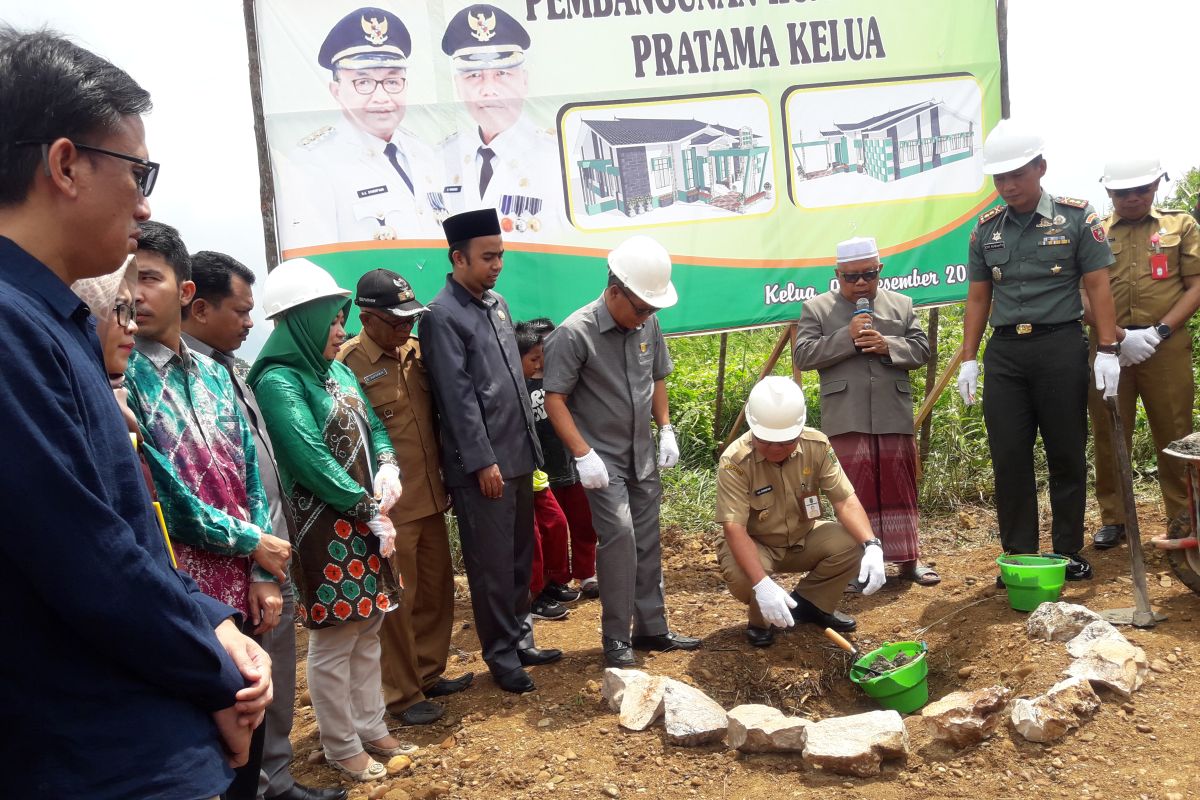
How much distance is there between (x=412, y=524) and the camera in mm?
3805

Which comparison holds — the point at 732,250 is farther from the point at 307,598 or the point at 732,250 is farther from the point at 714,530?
→ the point at 307,598

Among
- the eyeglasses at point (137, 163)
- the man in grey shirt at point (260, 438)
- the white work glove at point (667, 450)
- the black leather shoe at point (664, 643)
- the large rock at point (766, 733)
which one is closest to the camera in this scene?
the eyeglasses at point (137, 163)

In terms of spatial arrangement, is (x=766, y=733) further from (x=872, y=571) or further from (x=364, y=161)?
(x=364, y=161)

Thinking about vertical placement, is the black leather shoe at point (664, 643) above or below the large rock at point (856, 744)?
below

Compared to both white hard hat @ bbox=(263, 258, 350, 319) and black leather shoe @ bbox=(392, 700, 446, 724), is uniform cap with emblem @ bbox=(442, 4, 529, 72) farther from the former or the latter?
black leather shoe @ bbox=(392, 700, 446, 724)

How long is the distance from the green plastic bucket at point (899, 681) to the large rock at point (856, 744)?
0.40 m

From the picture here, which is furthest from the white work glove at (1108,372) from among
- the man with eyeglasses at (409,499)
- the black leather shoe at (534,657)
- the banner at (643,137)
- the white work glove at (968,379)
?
the man with eyeglasses at (409,499)

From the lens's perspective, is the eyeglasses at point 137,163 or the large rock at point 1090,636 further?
the large rock at point 1090,636

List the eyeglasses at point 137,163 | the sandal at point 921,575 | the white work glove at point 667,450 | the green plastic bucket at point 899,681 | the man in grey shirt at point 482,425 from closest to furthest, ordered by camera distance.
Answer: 1. the eyeglasses at point 137,163
2. the green plastic bucket at point 899,681
3. the man in grey shirt at point 482,425
4. the white work glove at point 667,450
5. the sandal at point 921,575

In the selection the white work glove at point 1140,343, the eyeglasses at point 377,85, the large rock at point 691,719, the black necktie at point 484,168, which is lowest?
the large rock at point 691,719

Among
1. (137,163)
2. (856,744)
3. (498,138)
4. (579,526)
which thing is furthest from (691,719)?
(498,138)

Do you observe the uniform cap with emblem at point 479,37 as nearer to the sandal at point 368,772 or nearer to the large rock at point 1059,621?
the sandal at point 368,772

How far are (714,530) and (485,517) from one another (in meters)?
2.73

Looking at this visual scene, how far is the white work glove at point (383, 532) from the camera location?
3.12 meters
